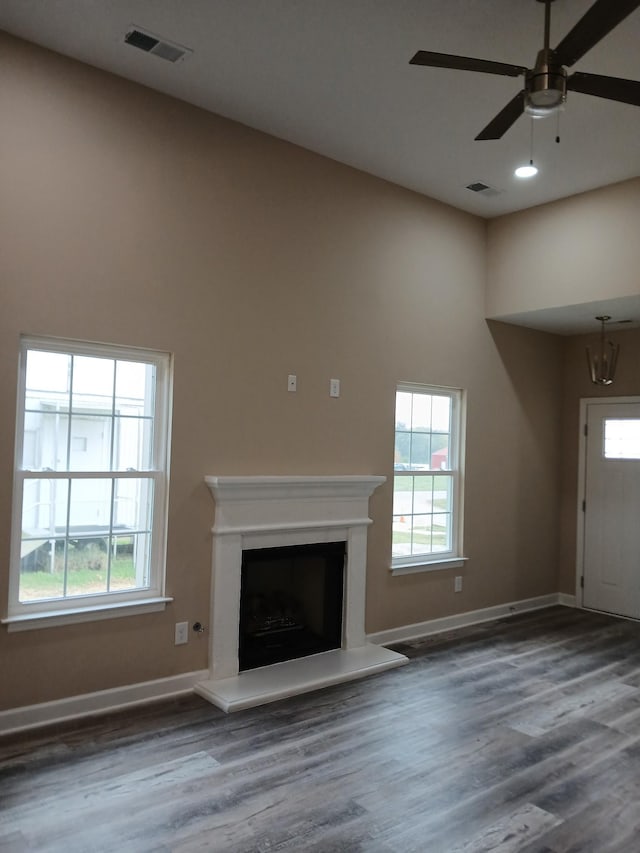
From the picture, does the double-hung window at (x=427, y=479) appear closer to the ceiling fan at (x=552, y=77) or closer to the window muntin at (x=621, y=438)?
the window muntin at (x=621, y=438)

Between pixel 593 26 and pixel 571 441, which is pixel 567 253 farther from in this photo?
pixel 593 26

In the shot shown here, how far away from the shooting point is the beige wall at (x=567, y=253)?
4.70 meters

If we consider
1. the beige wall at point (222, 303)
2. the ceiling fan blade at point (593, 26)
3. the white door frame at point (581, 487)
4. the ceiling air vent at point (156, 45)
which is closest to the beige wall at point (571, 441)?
the white door frame at point (581, 487)

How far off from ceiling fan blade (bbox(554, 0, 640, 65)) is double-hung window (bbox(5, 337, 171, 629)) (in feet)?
7.91

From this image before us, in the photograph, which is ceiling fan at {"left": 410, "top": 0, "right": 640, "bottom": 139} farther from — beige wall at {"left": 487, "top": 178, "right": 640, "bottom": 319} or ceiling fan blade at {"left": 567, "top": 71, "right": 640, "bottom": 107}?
beige wall at {"left": 487, "top": 178, "right": 640, "bottom": 319}

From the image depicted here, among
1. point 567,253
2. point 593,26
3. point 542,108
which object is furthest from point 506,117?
point 567,253

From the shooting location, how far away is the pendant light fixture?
5801mm

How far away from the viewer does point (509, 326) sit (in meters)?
5.85

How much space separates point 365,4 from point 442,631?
419 cm

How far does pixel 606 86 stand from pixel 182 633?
3.30 m

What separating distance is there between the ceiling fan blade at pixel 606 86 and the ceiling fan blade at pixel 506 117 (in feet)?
0.64

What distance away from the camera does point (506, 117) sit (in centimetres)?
275

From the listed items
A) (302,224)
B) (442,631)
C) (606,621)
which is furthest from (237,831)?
(606,621)

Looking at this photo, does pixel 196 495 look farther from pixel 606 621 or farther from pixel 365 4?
pixel 606 621
